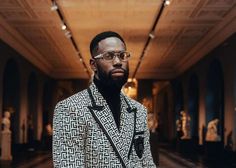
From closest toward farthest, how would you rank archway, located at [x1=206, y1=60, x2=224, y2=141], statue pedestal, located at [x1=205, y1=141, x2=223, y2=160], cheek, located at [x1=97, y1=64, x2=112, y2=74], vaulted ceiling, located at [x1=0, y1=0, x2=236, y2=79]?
cheek, located at [x1=97, y1=64, x2=112, y2=74] → vaulted ceiling, located at [x1=0, y1=0, x2=236, y2=79] → statue pedestal, located at [x1=205, y1=141, x2=223, y2=160] → archway, located at [x1=206, y1=60, x2=224, y2=141]

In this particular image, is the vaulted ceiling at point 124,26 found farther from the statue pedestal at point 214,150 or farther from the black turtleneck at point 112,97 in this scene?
the black turtleneck at point 112,97

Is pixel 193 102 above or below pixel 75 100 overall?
above

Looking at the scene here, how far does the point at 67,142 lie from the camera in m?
2.20

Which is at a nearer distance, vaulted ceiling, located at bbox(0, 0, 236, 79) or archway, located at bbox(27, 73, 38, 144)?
vaulted ceiling, located at bbox(0, 0, 236, 79)

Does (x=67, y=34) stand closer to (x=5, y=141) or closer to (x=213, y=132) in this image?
(x=5, y=141)

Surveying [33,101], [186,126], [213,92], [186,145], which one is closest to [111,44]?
[213,92]

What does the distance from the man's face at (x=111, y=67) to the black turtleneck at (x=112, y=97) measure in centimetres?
3

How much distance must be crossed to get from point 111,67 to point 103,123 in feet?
0.81

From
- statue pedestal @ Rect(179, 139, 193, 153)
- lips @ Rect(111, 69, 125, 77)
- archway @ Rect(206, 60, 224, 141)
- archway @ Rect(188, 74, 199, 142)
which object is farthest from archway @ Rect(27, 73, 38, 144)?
lips @ Rect(111, 69, 125, 77)

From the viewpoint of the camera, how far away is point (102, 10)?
67.5 ft

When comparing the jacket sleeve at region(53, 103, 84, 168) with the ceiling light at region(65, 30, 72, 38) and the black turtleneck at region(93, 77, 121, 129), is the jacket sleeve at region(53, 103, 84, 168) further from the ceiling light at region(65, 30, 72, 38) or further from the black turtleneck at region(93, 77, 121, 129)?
the ceiling light at region(65, 30, 72, 38)

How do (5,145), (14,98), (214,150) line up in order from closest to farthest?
(5,145)
(214,150)
(14,98)

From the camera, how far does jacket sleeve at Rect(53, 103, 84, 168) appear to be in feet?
7.20

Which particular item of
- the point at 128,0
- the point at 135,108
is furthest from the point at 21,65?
the point at 135,108
